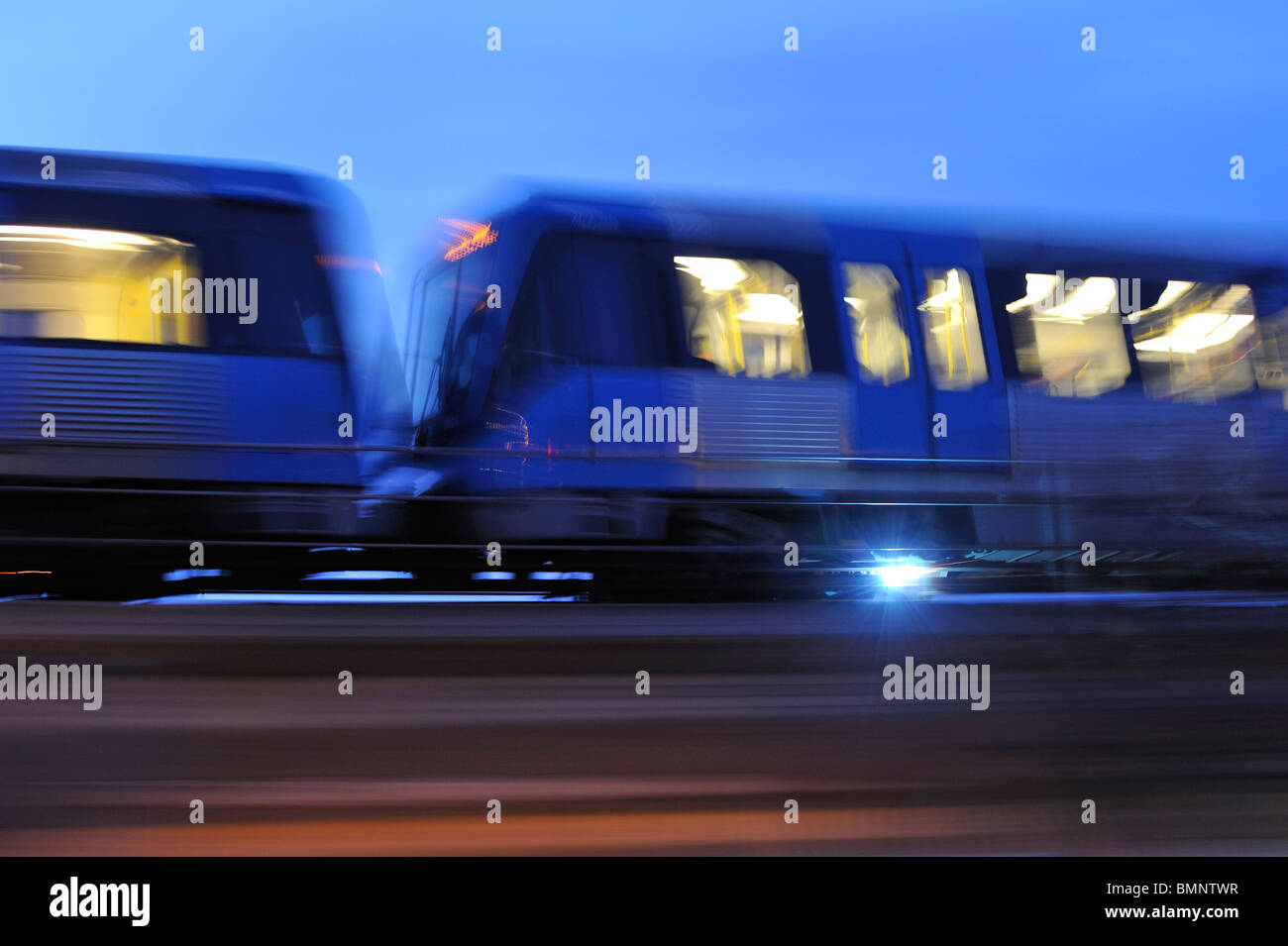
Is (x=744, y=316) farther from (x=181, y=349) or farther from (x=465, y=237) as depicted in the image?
(x=181, y=349)

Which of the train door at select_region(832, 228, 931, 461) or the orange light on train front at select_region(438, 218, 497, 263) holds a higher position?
the orange light on train front at select_region(438, 218, 497, 263)

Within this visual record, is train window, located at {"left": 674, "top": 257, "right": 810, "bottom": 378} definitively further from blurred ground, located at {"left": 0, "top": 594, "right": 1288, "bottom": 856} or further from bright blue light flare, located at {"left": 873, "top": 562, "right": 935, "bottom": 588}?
blurred ground, located at {"left": 0, "top": 594, "right": 1288, "bottom": 856}

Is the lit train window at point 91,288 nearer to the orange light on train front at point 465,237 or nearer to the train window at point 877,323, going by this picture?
the orange light on train front at point 465,237

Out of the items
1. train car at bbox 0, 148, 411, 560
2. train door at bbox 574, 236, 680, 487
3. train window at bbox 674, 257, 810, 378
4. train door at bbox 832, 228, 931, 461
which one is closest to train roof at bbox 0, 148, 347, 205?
train car at bbox 0, 148, 411, 560

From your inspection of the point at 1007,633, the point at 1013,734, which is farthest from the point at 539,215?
the point at 1013,734

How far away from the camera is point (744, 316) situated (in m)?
7.50

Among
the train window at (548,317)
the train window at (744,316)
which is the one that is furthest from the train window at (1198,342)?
the train window at (548,317)

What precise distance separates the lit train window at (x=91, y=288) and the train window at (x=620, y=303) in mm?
2458

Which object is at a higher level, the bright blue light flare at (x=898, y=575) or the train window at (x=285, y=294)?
the train window at (x=285, y=294)

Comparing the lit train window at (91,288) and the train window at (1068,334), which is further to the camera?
the train window at (1068,334)

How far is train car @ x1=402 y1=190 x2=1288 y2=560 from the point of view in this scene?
279 inches

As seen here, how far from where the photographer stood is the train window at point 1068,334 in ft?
26.4

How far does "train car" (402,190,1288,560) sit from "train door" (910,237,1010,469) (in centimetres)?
2

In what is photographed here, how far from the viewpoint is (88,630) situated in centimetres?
294
